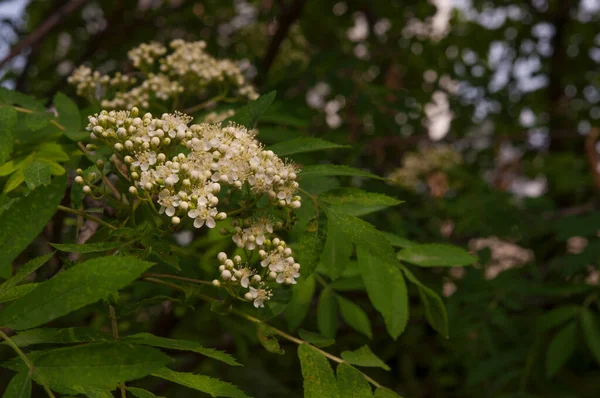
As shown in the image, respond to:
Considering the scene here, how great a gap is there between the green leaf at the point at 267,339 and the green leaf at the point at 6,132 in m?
0.71

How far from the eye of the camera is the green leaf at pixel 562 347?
2.57m

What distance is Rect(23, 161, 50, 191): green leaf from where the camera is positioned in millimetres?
1328

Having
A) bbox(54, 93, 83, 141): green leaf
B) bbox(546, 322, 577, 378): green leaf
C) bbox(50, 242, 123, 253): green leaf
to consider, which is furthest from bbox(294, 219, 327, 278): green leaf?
bbox(546, 322, 577, 378): green leaf

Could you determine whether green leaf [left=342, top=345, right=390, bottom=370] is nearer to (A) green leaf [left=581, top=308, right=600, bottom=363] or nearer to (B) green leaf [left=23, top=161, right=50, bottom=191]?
(B) green leaf [left=23, top=161, right=50, bottom=191]

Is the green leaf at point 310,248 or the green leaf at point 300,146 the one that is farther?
the green leaf at point 300,146

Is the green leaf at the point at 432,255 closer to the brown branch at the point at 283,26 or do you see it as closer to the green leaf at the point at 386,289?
the green leaf at the point at 386,289

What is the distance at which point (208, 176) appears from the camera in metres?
1.36

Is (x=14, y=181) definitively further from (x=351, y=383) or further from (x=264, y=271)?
(x=351, y=383)

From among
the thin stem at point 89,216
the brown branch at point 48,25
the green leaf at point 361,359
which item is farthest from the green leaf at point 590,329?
the brown branch at point 48,25

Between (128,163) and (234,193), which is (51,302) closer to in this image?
(128,163)

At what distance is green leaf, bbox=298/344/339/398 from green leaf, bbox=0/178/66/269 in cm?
65

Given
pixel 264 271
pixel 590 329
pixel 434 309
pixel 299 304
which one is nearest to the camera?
pixel 264 271

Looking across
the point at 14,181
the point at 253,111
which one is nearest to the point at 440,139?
the point at 253,111

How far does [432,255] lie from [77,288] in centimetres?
117
